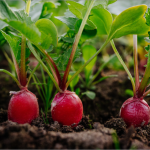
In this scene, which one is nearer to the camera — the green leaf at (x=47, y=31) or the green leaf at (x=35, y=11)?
the green leaf at (x=47, y=31)

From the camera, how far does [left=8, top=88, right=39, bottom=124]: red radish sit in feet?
2.37

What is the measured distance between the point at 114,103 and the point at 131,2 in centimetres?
67

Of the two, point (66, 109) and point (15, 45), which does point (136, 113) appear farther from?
point (15, 45)

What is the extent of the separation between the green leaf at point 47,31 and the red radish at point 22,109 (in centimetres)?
25

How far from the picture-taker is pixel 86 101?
116 cm

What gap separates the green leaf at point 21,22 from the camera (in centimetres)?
59

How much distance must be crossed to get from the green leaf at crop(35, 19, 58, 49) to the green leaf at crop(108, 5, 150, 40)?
0.25 m

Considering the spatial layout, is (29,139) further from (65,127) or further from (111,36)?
(111,36)

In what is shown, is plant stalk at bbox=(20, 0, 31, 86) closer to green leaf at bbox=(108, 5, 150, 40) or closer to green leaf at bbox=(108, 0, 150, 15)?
green leaf at bbox=(108, 5, 150, 40)

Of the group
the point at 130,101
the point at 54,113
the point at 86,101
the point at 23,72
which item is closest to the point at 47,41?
the point at 23,72

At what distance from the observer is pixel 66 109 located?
28.2 inches

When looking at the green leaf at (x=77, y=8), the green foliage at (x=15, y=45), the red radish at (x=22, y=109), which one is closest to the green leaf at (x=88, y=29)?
the green leaf at (x=77, y=8)

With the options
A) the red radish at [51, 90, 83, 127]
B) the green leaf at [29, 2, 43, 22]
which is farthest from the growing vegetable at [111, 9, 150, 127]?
the green leaf at [29, 2, 43, 22]

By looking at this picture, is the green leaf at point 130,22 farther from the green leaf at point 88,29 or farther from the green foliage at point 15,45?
the green foliage at point 15,45
